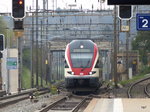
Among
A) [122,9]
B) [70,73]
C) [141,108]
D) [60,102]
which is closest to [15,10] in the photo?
[122,9]

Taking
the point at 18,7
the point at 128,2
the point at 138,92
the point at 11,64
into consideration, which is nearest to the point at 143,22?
the point at 18,7

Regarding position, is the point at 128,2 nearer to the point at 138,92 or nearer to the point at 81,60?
the point at 81,60

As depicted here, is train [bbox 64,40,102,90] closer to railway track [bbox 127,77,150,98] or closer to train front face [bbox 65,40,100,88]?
train front face [bbox 65,40,100,88]

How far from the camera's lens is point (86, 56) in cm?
3111

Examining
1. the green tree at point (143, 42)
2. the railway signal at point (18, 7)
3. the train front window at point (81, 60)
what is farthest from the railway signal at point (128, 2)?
the green tree at point (143, 42)

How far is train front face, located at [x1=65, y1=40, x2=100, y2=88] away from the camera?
3027 cm

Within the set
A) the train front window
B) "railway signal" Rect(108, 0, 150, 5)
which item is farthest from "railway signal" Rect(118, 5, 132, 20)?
the train front window

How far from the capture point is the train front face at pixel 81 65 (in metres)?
30.3

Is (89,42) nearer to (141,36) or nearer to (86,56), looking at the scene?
(86,56)

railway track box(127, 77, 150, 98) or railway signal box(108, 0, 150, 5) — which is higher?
railway signal box(108, 0, 150, 5)

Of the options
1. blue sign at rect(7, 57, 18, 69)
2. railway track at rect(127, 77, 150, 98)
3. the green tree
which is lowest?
railway track at rect(127, 77, 150, 98)

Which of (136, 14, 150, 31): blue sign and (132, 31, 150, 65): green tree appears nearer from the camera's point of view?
(136, 14, 150, 31): blue sign

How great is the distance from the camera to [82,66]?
100 feet

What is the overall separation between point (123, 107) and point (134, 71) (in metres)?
65.9
